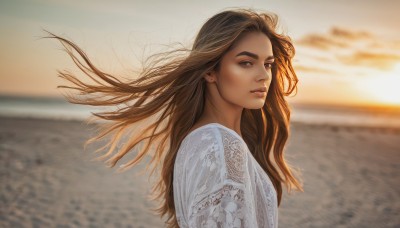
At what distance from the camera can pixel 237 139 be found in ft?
6.79

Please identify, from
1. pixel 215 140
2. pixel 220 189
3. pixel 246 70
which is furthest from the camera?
pixel 246 70

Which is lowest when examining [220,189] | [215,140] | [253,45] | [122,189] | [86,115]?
[86,115]

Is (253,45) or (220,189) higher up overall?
(253,45)

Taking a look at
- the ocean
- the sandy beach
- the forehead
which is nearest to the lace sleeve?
the forehead

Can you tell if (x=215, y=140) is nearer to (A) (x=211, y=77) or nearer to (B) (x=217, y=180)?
(B) (x=217, y=180)

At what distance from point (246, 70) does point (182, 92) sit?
0.45 metres

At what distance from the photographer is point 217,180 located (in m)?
1.91

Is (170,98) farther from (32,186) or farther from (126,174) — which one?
(126,174)

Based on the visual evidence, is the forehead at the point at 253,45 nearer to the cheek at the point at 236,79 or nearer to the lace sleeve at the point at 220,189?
the cheek at the point at 236,79

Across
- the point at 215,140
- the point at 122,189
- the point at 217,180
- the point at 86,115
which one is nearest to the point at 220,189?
the point at 217,180

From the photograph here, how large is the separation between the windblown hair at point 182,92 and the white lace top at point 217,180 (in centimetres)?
41

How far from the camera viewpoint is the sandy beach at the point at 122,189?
261 inches

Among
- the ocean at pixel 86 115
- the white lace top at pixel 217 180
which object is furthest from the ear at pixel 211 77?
the ocean at pixel 86 115

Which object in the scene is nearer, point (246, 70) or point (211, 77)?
point (246, 70)
